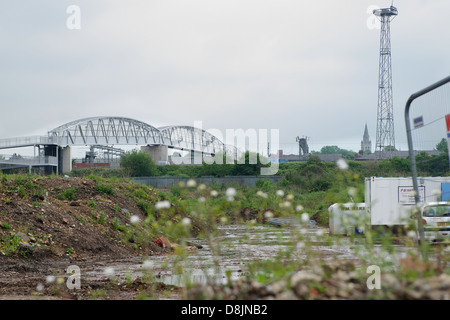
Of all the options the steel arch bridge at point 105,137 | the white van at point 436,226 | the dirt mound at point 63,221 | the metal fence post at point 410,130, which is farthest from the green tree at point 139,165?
the metal fence post at point 410,130

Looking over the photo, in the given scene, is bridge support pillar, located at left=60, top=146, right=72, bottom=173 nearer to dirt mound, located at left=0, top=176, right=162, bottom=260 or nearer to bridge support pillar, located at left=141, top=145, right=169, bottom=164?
bridge support pillar, located at left=141, top=145, right=169, bottom=164

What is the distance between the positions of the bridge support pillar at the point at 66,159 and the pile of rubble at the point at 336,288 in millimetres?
84184

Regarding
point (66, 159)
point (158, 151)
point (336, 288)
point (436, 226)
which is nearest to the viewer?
point (336, 288)

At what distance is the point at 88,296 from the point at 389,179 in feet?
54.6

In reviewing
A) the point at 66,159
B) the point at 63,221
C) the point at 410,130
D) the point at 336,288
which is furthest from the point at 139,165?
the point at 336,288

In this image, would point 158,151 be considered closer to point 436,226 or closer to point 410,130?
point 410,130

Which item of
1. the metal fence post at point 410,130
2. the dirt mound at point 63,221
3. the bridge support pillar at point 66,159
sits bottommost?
the dirt mound at point 63,221

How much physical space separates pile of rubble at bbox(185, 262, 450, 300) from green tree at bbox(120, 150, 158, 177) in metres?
72.6

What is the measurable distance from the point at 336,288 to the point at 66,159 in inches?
3466

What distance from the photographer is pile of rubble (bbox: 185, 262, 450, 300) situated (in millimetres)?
4457

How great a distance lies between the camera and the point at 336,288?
185 inches

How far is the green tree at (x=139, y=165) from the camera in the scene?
78.1 metres

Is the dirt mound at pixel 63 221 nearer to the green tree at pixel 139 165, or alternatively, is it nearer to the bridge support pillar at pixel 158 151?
the green tree at pixel 139 165
